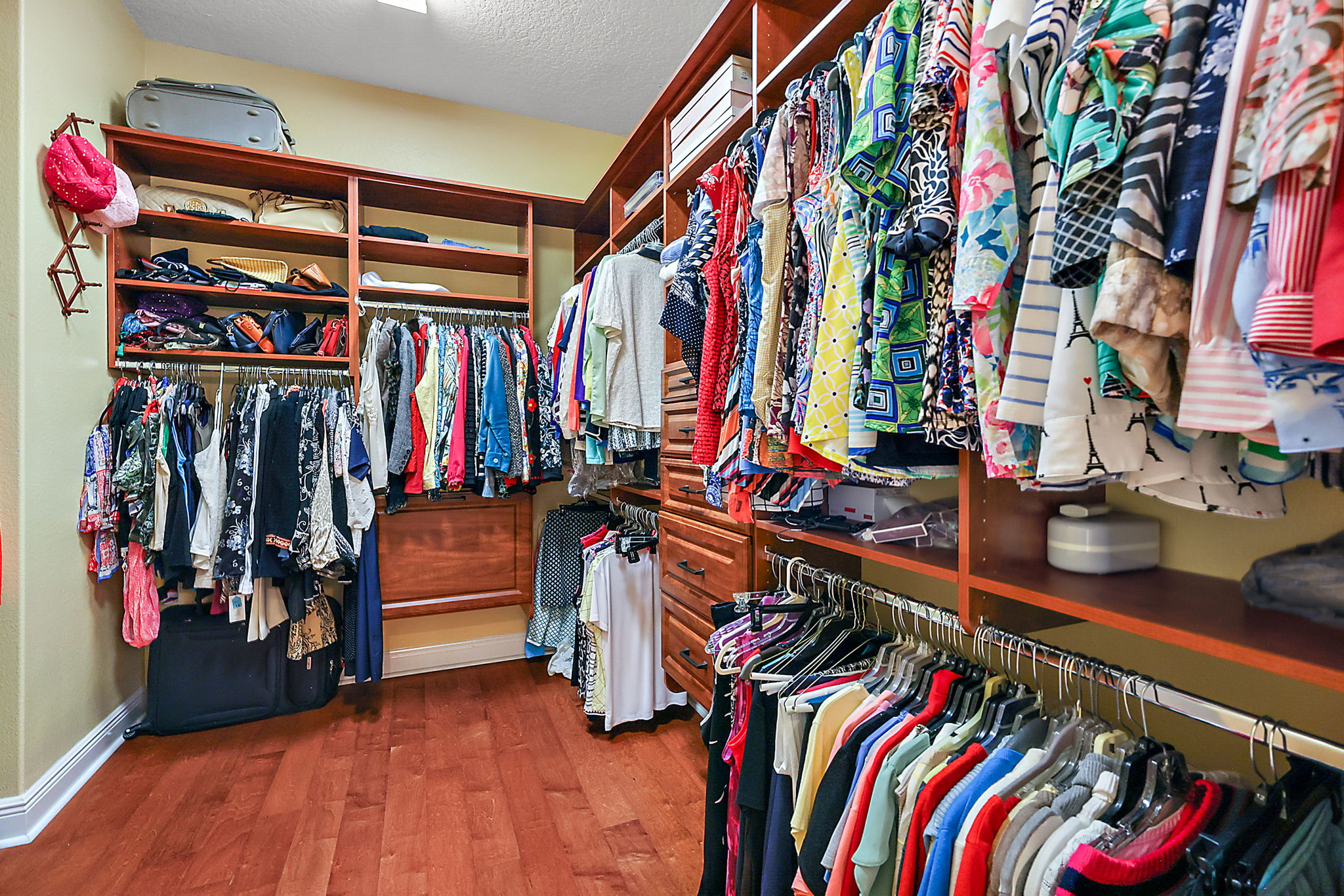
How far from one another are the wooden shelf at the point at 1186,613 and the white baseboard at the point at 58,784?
8.63 feet

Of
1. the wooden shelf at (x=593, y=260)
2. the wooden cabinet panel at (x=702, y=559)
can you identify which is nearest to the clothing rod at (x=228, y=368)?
the wooden shelf at (x=593, y=260)

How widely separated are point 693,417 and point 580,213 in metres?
1.86

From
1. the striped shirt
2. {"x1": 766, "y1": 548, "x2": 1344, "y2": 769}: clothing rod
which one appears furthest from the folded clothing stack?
the striped shirt

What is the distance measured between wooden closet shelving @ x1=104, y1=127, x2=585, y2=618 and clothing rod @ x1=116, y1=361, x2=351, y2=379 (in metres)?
0.02

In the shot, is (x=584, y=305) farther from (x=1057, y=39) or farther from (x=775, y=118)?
(x=1057, y=39)

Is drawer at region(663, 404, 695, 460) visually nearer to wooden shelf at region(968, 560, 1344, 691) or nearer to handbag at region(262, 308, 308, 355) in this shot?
wooden shelf at region(968, 560, 1344, 691)

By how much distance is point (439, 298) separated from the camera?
285 centimetres

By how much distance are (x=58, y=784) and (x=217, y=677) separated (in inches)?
22.4

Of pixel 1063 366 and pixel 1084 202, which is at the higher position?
pixel 1084 202

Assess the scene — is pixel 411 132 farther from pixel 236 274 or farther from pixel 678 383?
pixel 678 383

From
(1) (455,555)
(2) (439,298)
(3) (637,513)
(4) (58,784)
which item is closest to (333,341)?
(2) (439,298)

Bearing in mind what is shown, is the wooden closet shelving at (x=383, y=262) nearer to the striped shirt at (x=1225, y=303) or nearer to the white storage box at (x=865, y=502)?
the white storage box at (x=865, y=502)

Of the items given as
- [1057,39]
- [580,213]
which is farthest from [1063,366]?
[580,213]

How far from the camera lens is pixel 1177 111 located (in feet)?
1.79
